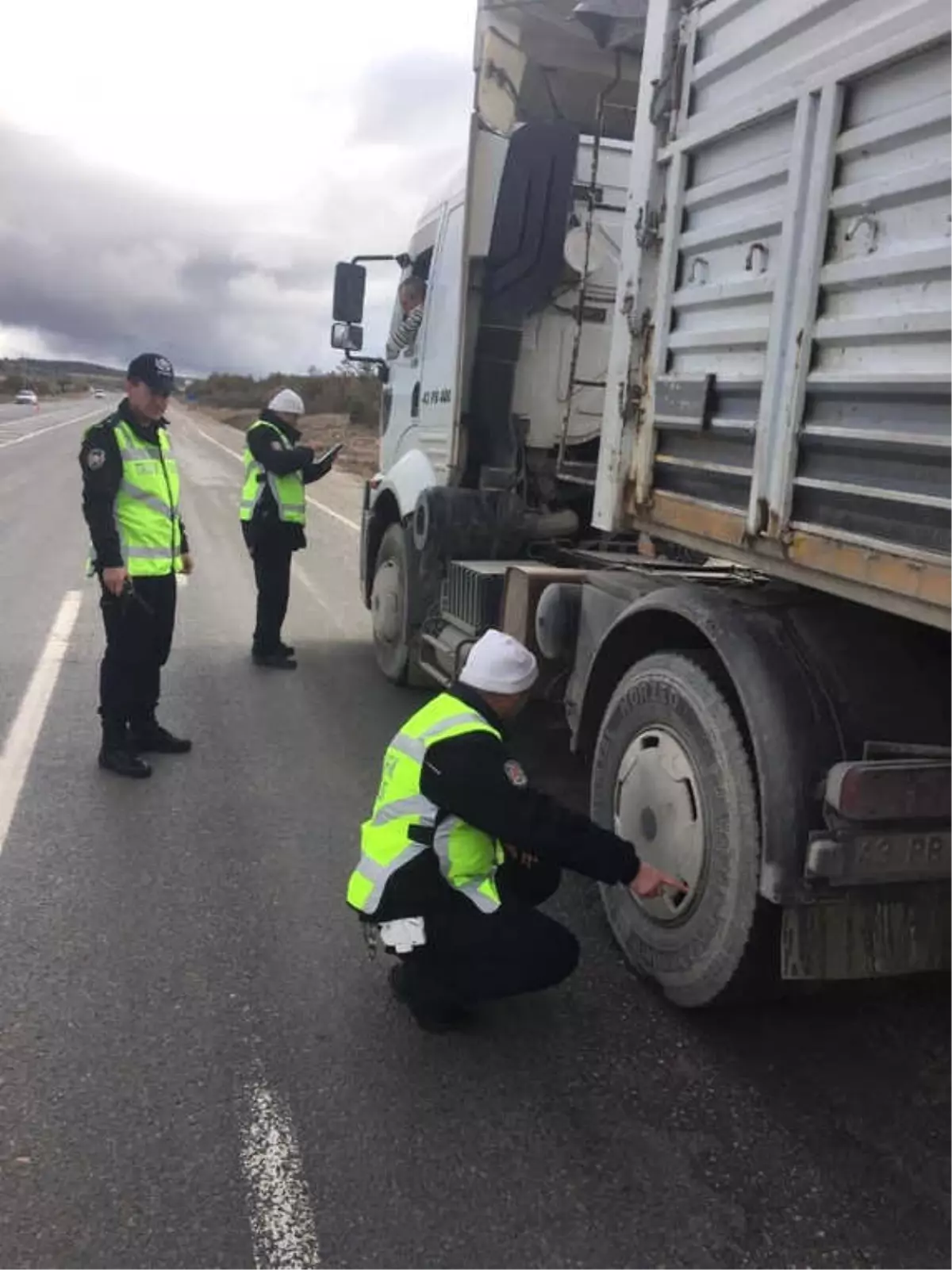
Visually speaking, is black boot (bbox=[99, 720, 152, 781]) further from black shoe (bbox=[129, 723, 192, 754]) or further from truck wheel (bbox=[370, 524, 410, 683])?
truck wheel (bbox=[370, 524, 410, 683])

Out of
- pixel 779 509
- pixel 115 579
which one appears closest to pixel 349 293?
pixel 115 579

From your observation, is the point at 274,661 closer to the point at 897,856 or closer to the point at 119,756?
the point at 119,756

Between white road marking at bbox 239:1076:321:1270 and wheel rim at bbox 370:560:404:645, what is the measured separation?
4.05 m

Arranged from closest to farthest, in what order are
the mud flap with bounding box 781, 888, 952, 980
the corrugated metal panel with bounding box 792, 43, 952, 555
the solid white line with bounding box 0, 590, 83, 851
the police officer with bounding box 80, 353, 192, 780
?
the corrugated metal panel with bounding box 792, 43, 952, 555 < the mud flap with bounding box 781, 888, 952, 980 < the solid white line with bounding box 0, 590, 83, 851 < the police officer with bounding box 80, 353, 192, 780

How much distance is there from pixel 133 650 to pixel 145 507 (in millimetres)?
664

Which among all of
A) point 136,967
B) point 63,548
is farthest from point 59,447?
point 136,967

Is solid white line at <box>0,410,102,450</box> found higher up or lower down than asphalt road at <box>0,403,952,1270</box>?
higher up

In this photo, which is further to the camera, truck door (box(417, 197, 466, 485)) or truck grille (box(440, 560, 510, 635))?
truck door (box(417, 197, 466, 485))

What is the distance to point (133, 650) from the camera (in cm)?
531

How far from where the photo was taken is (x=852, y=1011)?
330 cm

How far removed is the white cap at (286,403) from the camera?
7.41m

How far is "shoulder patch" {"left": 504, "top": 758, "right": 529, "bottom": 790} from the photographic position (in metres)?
2.97

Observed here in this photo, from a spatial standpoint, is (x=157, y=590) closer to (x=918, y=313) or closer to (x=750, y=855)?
(x=750, y=855)

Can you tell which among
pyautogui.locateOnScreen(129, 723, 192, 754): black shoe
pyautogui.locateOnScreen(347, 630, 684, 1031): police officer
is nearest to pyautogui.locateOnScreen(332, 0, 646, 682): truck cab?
pyautogui.locateOnScreen(129, 723, 192, 754): black shoe
